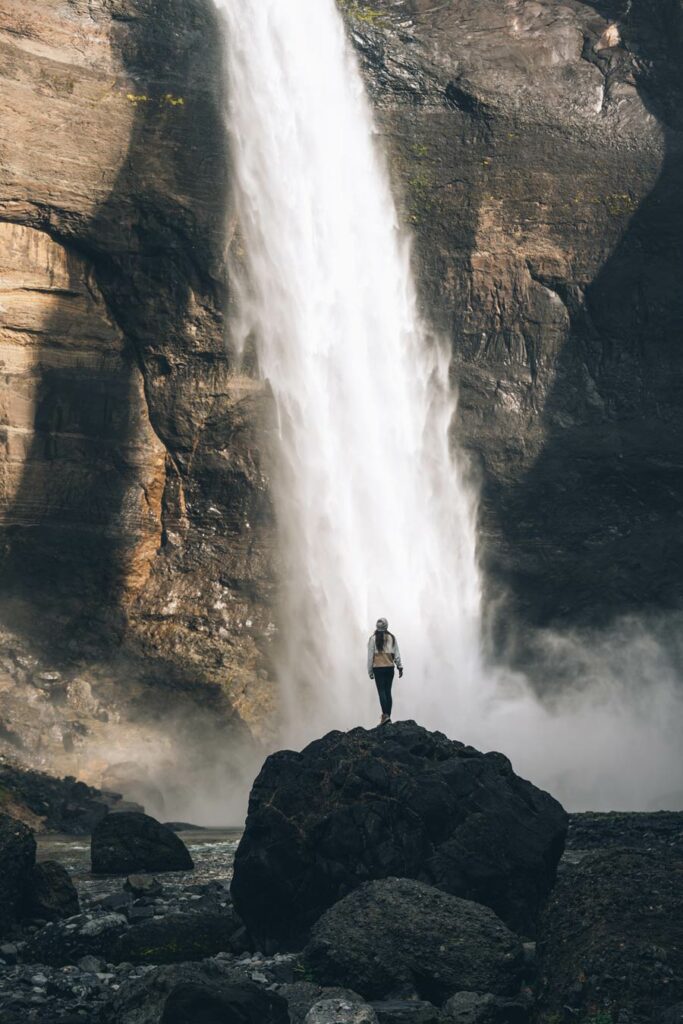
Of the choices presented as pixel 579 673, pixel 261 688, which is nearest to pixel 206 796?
pixel 261 688

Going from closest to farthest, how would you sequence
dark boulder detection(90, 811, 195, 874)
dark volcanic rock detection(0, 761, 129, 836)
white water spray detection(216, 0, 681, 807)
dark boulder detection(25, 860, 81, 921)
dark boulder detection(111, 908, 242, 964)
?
1. dark boulder detection(111, 908, 242, 964)
2. dark boulder detection(25, 860, 81, 921)
3. dark boulder detection(90, 811, 195, 874)
4. dark volcanic rock detection(0, 761, 129, 836)
5. white water spray detection(216, 0, 681, 807)

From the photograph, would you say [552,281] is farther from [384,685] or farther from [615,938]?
[615,938]

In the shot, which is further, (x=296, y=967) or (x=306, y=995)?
(x=296, y=967)

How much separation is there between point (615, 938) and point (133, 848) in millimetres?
7537

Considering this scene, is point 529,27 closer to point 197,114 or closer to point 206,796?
point 197,114

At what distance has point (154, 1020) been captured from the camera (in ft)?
26.4

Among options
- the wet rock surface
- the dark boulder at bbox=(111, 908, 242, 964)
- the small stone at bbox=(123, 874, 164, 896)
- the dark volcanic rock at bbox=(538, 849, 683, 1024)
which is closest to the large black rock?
the dark boulder at bbox=(111, 908, 242, 964)

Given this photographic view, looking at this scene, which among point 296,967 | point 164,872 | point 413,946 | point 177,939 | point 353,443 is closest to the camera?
point 413,946

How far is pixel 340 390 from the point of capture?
30906 mm

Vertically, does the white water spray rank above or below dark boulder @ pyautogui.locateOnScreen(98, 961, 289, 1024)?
above

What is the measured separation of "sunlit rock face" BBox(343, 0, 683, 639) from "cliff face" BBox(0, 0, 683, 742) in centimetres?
7

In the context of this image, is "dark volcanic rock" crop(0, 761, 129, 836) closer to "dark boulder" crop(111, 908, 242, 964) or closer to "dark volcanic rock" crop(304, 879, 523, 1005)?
"dark boulder" crop(111, 908, 242, 964)

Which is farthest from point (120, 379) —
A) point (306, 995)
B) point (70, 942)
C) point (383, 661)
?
point (306, 995)

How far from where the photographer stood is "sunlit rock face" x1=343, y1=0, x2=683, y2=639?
1282 inches
